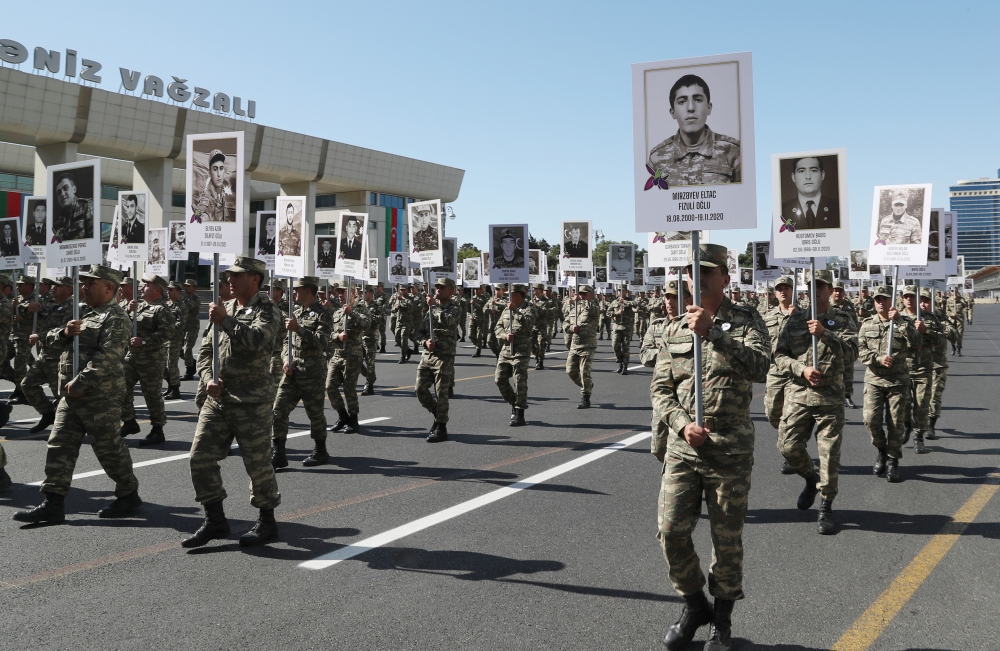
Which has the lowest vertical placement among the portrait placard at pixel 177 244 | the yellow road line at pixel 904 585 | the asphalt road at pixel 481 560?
the yellow road line at pixel 904 585

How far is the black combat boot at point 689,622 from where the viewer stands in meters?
3.93

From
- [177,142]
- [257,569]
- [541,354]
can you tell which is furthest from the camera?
[177,142]

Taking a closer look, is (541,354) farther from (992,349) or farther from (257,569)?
(992,349)

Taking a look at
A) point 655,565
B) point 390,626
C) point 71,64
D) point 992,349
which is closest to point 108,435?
point 390,626

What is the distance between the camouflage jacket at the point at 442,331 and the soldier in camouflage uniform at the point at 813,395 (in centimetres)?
447

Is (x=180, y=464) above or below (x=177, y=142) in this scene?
below

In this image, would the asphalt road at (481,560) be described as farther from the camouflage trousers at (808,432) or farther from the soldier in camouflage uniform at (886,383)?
the camouflage trousers at (808,432)

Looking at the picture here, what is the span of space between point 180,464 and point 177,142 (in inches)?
1788

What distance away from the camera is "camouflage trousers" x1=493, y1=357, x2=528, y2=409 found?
11.1 meters

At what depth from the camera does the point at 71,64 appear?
43.6 m

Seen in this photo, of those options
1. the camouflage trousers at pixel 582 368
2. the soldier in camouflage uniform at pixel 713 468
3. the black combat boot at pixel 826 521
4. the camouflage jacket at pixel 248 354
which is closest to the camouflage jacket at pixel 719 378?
the soldier in camouflage uniform at pixel 713 468

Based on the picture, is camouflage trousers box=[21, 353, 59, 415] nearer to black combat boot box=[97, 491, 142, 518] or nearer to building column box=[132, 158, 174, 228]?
black combat boot box=[97, 491, 142, 518]

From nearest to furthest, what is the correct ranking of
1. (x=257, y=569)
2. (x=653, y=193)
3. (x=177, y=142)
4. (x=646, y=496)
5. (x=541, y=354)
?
(x=653, y=193) < (x=257, y=569) < (x=646, y=496) < (x=541, y=354) < (x=177, y=142)

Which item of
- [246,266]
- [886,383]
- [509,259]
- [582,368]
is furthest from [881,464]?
[509,259]
